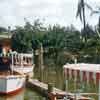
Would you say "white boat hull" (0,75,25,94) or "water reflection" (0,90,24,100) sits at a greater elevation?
"white boat hull" (0,75,25,94)

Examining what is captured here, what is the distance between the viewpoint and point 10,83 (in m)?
34.0

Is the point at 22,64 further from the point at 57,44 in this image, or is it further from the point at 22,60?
the point at 57,44

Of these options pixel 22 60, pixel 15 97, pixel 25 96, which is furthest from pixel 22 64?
pixel 25 96

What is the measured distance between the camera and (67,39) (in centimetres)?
7188

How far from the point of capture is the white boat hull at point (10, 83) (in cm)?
3372

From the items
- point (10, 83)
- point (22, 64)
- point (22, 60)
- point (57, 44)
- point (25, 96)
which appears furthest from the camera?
point (57, 44)

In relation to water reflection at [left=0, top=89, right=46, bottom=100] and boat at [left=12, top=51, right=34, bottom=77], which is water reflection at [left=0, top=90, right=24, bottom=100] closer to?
water reflection at [left=0, top=89, right=46, bottom=100]

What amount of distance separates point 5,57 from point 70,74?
1106 inches

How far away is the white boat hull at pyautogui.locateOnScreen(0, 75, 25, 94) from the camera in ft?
111

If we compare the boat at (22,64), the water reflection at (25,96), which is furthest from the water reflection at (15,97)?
the boat at (22,64)

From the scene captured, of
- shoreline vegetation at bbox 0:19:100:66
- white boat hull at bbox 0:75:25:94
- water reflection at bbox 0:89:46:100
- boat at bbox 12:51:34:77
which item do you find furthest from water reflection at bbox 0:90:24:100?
shoreline vegetation at bbox 0:19:100:66

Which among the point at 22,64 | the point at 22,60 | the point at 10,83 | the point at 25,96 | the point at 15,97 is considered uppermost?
the point at 22,60

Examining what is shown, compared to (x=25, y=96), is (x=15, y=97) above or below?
below

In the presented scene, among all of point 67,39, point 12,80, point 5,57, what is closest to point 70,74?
point 12,80
